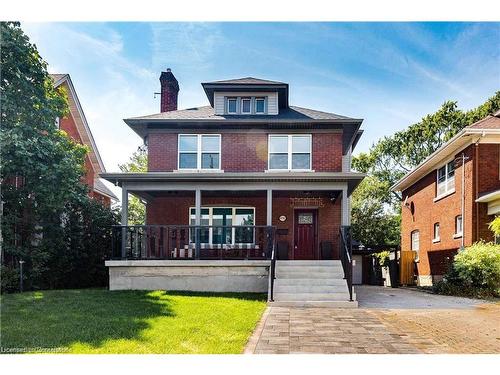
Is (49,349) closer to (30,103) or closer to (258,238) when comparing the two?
(30,103)

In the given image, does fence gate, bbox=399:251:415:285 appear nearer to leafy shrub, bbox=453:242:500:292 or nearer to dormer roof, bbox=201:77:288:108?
leafy shrub, bbox=453:242:500:292

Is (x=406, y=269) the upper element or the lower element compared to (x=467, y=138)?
lower

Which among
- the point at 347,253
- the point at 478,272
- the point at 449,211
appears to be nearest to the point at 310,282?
the point at 347,253

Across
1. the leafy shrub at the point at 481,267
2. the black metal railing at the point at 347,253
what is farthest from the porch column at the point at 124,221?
the leafy shrub at the point at 481,267

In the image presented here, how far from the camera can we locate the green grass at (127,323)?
4.88 metres

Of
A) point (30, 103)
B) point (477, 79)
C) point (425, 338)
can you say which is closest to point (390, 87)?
point (477, 79)

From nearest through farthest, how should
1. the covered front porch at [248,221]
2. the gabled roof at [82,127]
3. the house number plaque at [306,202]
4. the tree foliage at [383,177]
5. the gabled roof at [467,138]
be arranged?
the gabled roof at [82,127]
the gabled roof at [467,138]
the covered front porch at [248,221]
the house number plaque at [306,202]
the tree foliage at [383,177]

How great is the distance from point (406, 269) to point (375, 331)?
1066 centimetres

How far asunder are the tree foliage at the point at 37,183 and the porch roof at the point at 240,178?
1369 mm

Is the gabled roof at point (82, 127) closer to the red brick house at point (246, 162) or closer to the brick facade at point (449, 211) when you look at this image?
the red brick house at point (246, 162)

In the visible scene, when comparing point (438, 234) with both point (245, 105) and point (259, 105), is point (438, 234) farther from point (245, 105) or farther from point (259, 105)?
point (245, 105)

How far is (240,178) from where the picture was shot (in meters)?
11.3

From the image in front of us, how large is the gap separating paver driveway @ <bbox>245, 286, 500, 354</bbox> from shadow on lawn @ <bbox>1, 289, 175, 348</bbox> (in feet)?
5.61
